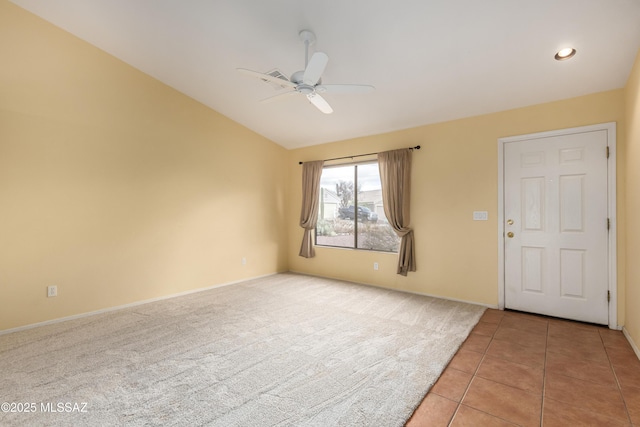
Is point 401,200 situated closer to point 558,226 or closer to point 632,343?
point 558,226

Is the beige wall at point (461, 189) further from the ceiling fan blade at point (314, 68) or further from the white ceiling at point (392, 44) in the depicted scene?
the ceiling fan blade at point (314, 68)

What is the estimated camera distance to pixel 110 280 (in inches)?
136

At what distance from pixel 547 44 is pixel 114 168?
15.8ft

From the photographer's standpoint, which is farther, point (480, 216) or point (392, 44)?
point (480, 216)

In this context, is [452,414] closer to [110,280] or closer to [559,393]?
[559,393]

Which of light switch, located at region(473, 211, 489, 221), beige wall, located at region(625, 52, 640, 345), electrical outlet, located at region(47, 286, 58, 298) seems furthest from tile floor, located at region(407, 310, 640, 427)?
electrical outlet, located at region(47, 286, 58, 298)

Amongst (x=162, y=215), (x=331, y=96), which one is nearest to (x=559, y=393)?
(x=331, y=96)

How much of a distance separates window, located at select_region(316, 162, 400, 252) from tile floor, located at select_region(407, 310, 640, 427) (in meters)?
2.11

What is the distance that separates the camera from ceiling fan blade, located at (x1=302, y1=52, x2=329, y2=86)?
7.11ft

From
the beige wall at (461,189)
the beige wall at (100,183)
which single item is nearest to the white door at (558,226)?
the beige wall at (461,189)

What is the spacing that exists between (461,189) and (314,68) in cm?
267

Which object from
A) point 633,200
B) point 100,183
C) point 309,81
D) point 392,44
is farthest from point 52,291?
point 633,200

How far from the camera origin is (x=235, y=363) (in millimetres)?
2262

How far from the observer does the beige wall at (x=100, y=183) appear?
9.37ft
